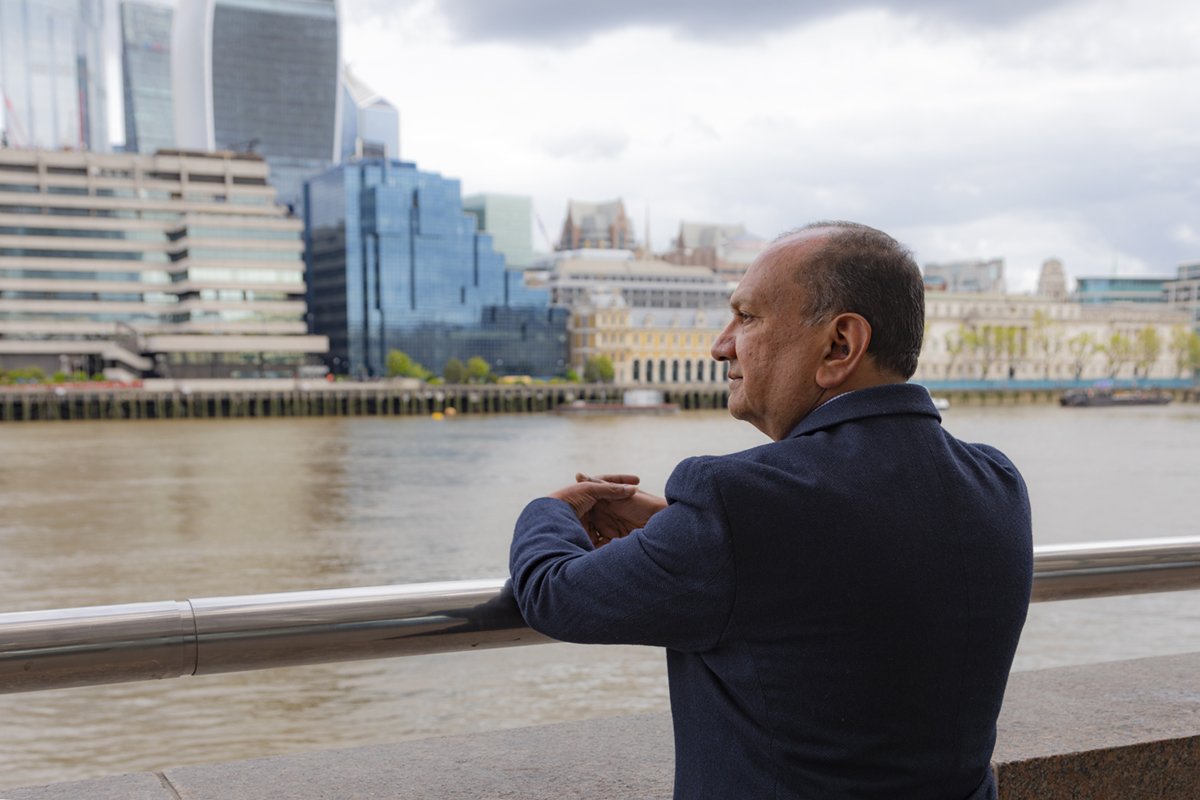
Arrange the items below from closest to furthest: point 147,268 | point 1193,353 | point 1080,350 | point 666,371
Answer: point 147,268, point 666,371, point 1080,350, point 1193,353

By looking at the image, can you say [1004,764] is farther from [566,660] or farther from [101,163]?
[101,163]

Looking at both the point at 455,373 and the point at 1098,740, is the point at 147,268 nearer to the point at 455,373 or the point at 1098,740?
the point at 455,373

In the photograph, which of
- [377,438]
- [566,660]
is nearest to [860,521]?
[566,660]

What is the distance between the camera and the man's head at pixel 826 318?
54.6 inches

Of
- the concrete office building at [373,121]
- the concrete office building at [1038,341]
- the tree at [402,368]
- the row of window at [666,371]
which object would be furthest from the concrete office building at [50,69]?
the concrete office building at [1038,341]

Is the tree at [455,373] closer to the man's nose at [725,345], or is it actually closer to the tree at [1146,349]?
the tree at [1146,349]

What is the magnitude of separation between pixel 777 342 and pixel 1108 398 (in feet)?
284

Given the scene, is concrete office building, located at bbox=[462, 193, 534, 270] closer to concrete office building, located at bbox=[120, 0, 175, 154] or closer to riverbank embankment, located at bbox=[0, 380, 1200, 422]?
concrete office building, located at bbox=[120, 0, 175, 154]

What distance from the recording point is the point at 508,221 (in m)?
139

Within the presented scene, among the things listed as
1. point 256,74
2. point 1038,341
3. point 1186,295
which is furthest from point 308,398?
point 1186,295

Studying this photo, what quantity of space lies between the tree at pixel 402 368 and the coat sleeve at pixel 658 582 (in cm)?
8231

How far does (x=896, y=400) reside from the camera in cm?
135

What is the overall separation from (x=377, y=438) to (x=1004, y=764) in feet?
153

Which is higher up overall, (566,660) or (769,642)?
(769,642)
